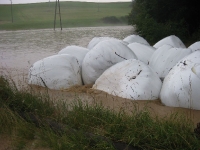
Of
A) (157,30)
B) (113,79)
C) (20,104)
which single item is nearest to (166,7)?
(157,30)

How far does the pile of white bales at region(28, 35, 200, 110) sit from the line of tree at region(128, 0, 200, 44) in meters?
6.50

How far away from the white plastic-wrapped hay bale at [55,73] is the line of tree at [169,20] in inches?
318

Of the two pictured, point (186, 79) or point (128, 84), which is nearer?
point (186, 79)

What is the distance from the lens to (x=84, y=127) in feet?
12.2

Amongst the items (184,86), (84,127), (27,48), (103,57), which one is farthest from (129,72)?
(27,48)

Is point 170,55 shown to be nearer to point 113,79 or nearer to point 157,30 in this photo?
point 113,79

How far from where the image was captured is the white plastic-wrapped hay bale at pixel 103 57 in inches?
221

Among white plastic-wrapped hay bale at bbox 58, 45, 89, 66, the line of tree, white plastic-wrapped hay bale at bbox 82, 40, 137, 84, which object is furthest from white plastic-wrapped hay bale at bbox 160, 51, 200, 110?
the line of tree

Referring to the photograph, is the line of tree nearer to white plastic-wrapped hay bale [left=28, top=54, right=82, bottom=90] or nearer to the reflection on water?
the reflection on water

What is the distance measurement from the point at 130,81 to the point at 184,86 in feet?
3.14

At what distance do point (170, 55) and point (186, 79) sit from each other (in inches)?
60.5

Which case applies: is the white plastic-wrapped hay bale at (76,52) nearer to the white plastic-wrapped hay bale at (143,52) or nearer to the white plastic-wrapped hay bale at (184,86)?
the white plastic-wrapped hay bale at (143,52)

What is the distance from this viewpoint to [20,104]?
4.53 metres

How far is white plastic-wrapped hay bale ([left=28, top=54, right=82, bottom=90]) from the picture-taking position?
5641mm
